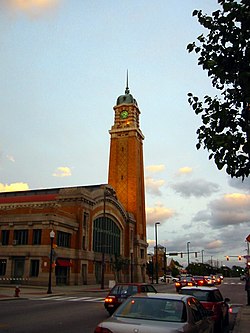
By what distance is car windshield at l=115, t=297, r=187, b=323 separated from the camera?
6.34 metres

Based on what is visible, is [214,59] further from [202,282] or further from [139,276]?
[139,276]

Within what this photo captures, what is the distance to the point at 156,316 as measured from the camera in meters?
6.34

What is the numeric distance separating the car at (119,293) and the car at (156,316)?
9650 millimetres

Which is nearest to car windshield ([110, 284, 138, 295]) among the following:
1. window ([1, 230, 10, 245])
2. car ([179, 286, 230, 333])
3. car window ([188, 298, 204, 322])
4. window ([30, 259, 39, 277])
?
car ([179, 286, 230, 333])

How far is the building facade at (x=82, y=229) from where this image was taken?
45.6 meters

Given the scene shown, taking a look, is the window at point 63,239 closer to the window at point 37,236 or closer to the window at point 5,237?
the window at point 37,236

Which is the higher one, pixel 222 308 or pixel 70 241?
pixel 70 241

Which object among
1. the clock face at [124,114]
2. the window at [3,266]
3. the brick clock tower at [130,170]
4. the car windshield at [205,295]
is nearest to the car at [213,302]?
the car windshield at [205,295]

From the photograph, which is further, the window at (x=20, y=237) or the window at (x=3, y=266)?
the window at (x=20, y=237)

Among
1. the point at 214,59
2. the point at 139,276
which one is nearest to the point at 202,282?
the point at 214,59

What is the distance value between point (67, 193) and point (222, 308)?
45.2 meters

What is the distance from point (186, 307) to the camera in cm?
670

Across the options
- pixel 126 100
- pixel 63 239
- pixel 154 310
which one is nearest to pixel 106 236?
pixel 63 239

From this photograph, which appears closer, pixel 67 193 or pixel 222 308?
pixel 222 308
